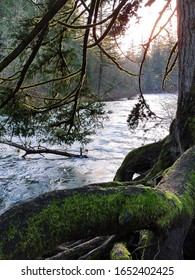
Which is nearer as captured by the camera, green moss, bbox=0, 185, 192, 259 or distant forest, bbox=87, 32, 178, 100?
green moss, bbox=0, 185, 192, 259

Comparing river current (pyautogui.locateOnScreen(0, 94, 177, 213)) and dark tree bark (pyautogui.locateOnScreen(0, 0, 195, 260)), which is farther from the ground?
dark tree bark (pyautogui.locateOnScreen(0, 0, 195, 260))

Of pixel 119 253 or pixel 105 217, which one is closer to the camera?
pixel 105 217

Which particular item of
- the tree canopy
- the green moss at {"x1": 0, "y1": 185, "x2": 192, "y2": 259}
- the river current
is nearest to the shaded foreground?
the green moss at {"x1": 0, "y1": 185, "x2": 192, "y2": 259}

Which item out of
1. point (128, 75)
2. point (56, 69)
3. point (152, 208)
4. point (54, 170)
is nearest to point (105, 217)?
point (152, 208)

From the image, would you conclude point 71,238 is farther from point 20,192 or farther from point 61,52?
point 20,192

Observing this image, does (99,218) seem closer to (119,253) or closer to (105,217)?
(105,217)

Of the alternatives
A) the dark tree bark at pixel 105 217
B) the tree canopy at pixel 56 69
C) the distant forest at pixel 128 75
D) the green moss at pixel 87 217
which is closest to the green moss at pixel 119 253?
the dark tree bark at pixel 105 217

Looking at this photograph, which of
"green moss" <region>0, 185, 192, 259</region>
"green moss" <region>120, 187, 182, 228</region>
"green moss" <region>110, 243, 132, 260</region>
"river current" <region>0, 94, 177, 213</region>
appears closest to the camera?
"green moss" <region>0, 185, 192, 259</region>

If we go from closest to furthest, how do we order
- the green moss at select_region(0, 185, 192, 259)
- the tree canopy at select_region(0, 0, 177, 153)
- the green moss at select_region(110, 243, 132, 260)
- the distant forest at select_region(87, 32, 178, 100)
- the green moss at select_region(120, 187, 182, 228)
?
the green moss at select_region(0, 185, 192, 259) < the green moss at select_region(120, 187, 182, 228) < the green moss at select_region(110, 243, 132, 260) < the tree canopy at select_region(0, 0, 177, 153) < the distant forest at select_region(87, 32, 178, 100)

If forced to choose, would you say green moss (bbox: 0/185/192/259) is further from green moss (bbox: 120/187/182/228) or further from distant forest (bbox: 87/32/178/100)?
distant forest (bbox: 87/32/178/100)

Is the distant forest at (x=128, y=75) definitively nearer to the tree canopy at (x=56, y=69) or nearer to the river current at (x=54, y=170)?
the tree canopy at (x=56, y=69)

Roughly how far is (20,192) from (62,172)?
202 cm
